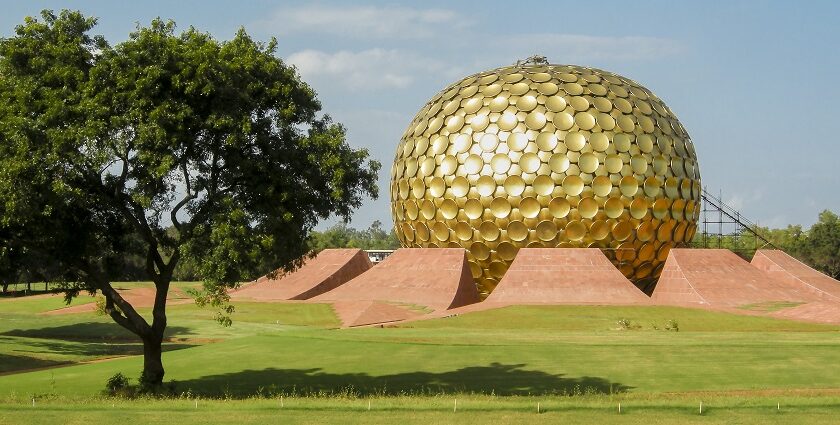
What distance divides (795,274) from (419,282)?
1821cm

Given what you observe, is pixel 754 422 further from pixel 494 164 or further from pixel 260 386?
pixel 494 164

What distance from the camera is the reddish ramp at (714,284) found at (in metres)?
36.3

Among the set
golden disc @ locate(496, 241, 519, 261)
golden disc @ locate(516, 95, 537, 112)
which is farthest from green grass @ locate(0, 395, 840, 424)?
golden disc @ locate(516, 95, 537, 112)

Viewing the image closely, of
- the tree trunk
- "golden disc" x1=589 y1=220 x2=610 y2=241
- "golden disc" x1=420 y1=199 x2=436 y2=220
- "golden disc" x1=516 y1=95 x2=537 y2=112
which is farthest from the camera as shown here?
"golden disc" x1=420 y1=199 x2=436 y2=220

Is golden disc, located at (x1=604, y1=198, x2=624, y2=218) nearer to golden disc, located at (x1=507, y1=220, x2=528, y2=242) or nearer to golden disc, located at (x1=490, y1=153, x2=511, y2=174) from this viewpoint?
golden disc, located at (x1=507, y1=220, x2=528, y2=242)

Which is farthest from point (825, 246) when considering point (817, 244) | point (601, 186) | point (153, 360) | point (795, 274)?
point (153, 360)

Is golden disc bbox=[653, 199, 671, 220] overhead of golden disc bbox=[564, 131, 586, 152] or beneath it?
beneath

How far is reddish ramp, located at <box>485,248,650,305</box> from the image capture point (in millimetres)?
35719

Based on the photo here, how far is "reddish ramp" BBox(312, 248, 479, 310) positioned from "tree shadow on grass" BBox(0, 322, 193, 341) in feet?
29.6

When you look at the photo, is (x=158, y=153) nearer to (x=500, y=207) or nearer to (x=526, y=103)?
(x=500, y=207)

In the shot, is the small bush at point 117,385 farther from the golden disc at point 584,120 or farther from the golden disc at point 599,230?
the golden disc at point 584,120

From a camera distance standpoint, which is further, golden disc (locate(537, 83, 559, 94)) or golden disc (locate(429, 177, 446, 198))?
golden disc (locate(537, 83, 559, 94))

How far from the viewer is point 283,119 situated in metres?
17.1

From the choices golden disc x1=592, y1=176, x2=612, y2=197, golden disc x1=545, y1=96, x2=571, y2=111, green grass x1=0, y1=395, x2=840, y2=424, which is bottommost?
green grass x1=0, y1=395, x2=840, y2=424
